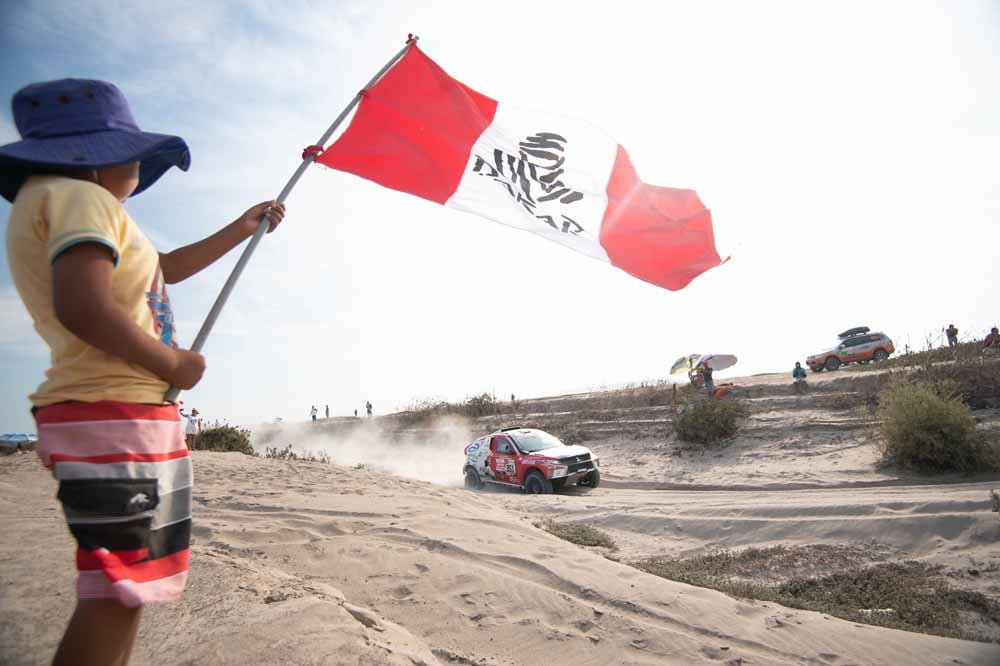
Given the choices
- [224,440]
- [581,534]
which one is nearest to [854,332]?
[581,534]

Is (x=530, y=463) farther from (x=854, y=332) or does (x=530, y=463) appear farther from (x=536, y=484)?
(x=854, y=332)

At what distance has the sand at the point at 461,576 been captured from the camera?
3.23 meters

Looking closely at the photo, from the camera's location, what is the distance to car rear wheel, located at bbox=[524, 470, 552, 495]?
1359 cm

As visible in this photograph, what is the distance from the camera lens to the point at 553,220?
17.0 ft

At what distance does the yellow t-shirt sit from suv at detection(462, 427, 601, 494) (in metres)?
12.7

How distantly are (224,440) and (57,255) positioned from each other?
59.4 ft

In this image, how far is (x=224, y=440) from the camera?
17.5 m

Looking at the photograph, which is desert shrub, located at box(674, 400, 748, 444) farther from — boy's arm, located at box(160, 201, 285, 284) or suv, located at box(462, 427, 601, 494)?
boy's arm, located at box(160, 201, 285, 284)

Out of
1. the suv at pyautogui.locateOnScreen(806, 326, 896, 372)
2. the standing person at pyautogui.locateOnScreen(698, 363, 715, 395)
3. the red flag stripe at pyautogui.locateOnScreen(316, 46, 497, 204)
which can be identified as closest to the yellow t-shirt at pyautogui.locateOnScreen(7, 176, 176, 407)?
the red flag stripe at pyautogui.locateOnScreen(316, 46, 497, 204)

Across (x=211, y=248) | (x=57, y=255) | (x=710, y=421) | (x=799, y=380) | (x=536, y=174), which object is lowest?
(x=710, y=421)

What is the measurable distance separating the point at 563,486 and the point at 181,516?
42.3 feet

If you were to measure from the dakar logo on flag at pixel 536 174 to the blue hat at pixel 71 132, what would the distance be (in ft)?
11.6

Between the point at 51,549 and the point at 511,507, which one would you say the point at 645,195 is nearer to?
the point at 51,549

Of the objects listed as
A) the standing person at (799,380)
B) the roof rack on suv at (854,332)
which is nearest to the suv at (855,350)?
the roof rack on suv at (854,332)
